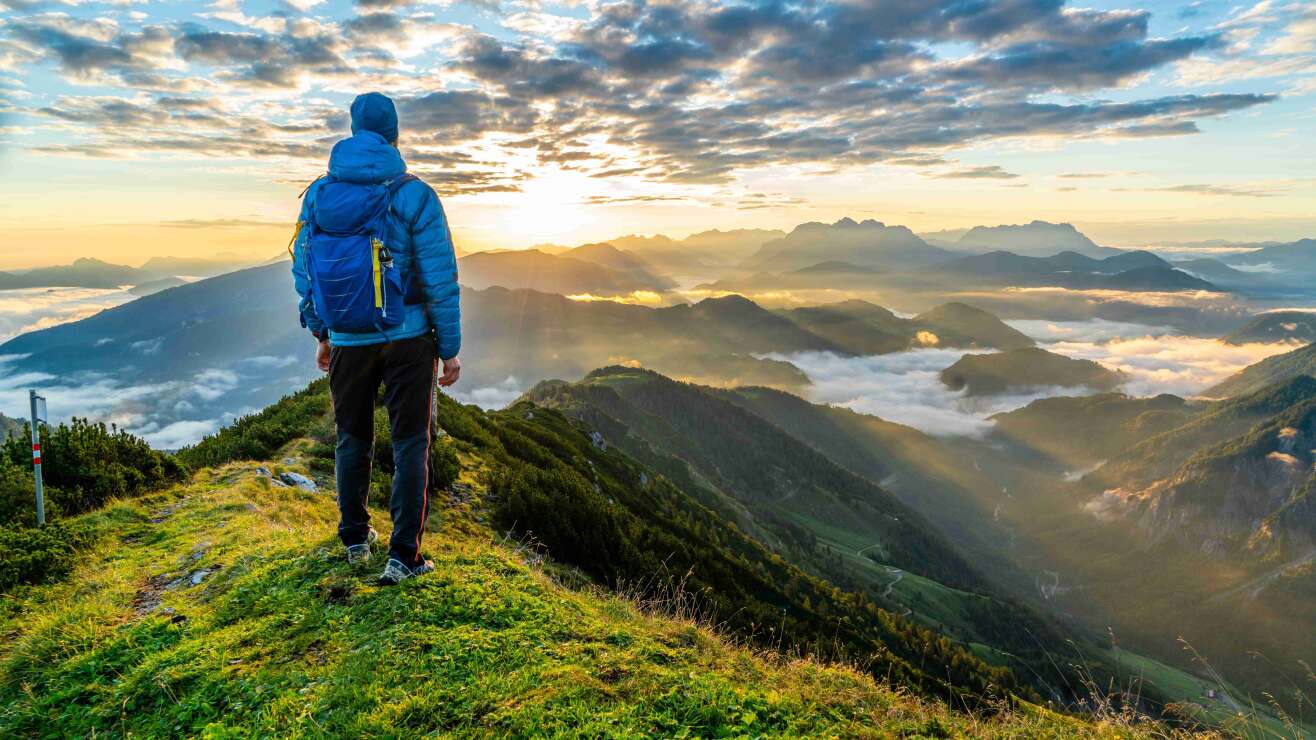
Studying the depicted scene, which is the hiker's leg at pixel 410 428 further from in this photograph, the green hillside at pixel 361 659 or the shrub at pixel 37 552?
the shrub at pixel 37 552

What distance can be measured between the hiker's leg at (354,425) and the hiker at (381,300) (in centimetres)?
1

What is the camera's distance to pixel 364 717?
468cm

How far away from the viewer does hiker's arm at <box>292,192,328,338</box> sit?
21.4ft

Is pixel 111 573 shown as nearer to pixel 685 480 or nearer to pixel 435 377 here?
pixel 435 377

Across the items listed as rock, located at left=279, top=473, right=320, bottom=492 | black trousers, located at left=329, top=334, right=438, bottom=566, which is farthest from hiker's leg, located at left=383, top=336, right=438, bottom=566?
rock, located at left=279, top=473, right=320, bottom=492

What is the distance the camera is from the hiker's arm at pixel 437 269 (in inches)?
253

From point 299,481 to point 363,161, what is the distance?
952 cm

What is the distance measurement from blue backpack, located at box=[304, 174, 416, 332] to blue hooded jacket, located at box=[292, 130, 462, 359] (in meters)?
0.13

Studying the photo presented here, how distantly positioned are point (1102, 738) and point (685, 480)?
436ft

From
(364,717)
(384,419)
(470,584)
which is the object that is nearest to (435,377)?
(470,584)

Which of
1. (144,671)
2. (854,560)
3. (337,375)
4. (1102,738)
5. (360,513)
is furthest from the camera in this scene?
(854,560)

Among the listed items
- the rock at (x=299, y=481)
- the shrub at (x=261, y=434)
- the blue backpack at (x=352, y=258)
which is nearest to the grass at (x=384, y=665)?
the blue backpack at (x=352, y=258)

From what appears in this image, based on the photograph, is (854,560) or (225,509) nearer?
(225,509)

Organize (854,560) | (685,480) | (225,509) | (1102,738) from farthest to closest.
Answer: (854,560)
(685,480)
(225,509)
(1102,738)
